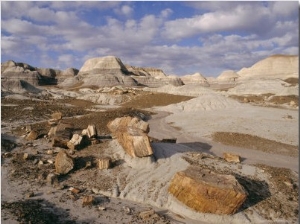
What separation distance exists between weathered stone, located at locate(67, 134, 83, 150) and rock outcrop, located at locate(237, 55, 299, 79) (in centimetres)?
9485

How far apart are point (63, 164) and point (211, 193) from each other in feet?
16.9

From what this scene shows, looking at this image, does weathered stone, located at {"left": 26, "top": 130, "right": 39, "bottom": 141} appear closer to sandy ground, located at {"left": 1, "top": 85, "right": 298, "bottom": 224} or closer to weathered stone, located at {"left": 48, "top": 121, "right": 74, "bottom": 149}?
sandy ground, located at {"left": 1, "top": 85, "right": 298, "bottom": 224}

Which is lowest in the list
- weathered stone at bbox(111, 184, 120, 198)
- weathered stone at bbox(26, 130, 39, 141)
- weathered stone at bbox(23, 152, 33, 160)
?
weathered stone at bbox(111, 184, 120, 198)

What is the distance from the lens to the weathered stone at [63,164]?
11.3 meters

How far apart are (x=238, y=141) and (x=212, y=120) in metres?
5.76

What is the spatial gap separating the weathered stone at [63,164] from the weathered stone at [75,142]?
166 centimetres

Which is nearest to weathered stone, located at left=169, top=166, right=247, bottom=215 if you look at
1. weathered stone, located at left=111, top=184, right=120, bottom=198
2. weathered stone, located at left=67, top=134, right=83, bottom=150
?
weathered stone, located at left=111, top=184, right=120, bottom=198

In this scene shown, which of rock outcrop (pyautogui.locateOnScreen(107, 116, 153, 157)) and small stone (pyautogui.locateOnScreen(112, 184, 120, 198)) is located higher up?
rock outcrop (pyautogui.locateOnScreen(107, 116, 153, 157))

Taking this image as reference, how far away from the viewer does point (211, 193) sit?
927 cm

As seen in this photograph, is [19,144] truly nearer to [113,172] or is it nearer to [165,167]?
[113,172]

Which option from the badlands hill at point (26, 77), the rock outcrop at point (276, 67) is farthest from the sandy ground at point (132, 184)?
the rock outcrop at point (276, 67)

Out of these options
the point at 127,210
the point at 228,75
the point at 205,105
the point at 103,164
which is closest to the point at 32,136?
the point at 103,164

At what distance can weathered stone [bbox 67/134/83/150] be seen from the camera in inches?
522

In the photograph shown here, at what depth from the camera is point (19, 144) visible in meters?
14.3
